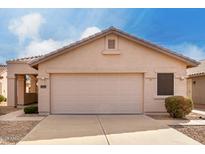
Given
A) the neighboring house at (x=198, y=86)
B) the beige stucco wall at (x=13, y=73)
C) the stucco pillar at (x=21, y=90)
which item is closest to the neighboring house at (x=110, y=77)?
the beige stucco wall at (x=13, y=73)

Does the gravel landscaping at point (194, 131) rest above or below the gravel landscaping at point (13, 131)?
below

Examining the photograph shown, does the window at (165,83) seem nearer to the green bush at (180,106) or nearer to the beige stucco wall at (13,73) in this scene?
the green bush at (180,106)

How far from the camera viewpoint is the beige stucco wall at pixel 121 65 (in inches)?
599

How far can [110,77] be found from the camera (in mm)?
15461

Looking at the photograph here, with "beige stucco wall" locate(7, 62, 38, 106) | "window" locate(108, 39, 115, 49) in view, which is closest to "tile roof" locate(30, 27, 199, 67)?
"window" locate(108, 39, 115, 49)

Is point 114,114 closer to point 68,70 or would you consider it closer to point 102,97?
point 102,97

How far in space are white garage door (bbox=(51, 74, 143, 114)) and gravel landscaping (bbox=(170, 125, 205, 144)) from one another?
176 inches

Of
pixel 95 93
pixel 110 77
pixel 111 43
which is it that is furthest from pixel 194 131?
pixel 111 43

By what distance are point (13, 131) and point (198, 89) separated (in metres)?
18.6

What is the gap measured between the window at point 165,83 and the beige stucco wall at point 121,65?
222 mm

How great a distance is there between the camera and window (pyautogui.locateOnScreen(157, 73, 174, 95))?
50.7 ft

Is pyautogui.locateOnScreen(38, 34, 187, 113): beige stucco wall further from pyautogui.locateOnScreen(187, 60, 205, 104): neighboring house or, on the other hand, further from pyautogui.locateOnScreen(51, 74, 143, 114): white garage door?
pyautogui.locateOnScreen(187, 60, 205, 104): neighboring house

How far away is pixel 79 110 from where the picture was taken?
50.5ft
